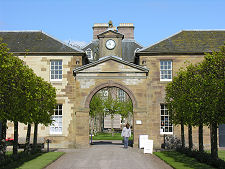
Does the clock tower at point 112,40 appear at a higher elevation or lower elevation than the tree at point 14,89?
higher

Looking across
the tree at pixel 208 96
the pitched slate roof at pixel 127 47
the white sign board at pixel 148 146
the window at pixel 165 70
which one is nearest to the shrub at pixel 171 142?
the white sign board at pixel 148 146

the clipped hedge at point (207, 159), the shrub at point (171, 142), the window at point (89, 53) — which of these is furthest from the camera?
the window at point (89, 53)

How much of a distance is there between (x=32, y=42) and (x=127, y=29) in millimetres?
29538

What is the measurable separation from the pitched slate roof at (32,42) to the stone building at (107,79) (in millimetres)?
87

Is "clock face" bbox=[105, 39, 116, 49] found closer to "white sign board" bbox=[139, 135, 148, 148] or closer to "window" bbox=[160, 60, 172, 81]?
"window" bbox=[160, 60, 172, 81]

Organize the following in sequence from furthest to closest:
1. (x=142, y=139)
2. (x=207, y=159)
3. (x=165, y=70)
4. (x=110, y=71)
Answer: (x=165, y=70) → (x=110, y=71) → (x=142, y=139) → (x=207, y=159)

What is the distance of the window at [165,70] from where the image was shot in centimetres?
2870

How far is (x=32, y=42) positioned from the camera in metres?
30.1

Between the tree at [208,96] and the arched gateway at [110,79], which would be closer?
the tree at [208,96]

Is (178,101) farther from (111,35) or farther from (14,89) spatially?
(111,35)

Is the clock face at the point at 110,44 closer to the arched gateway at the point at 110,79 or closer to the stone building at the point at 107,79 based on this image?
the stone building at the point at 107,79

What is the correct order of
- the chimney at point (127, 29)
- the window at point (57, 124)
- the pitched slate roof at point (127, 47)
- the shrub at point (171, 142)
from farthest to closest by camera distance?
the chimney at point (127, 29) < the pitched slate roof at point (127, 47) < the window at point (57, 124) < the shrub at point (171, 142)

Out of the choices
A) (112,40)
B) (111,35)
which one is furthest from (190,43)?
Answer: (112,40)

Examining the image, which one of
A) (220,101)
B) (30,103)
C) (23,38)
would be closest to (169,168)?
(220,101)
